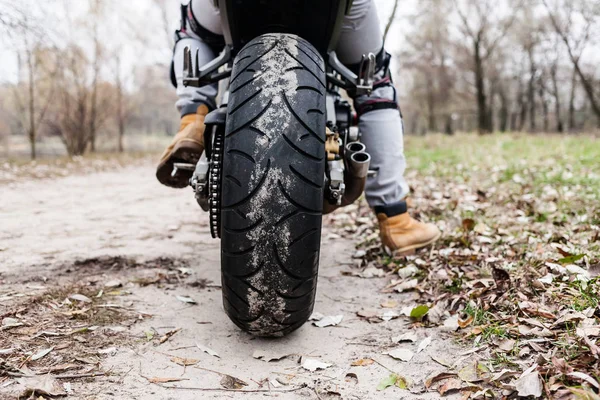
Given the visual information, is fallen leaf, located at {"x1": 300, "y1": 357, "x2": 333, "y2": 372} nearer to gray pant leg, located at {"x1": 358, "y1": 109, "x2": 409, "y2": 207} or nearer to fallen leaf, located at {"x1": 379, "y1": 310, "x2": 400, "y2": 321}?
fallen leaf, located at {"x1": 379, "y1": 310, "x2": 400, "y2": 321}

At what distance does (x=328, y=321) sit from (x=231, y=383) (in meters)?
0.50

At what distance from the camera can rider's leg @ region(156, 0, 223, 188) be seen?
6.17 ft

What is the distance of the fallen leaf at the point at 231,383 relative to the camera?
3.89ft

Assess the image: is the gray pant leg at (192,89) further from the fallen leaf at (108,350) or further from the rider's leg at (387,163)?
the fallen leaf at (108,350)

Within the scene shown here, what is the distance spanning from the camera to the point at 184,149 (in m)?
1.87

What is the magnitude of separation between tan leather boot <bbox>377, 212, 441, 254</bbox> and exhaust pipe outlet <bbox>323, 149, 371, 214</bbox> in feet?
2.16

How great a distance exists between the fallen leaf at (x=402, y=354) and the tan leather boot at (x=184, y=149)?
1021 mm

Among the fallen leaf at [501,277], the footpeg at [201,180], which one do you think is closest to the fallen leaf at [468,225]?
the fallen leaf at [501,277]

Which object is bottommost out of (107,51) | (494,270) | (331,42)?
(494,270)

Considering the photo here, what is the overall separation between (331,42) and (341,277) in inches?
40.0

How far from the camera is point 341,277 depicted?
218 cm

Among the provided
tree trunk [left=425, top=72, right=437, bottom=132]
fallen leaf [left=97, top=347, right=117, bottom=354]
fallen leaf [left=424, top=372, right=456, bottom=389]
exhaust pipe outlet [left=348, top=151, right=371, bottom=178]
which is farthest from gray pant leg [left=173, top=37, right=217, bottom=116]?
tree trunk [left=425, top=72, right=437, bottom=132]

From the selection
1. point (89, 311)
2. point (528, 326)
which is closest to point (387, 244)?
point (528, 326)

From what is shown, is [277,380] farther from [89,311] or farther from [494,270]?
[494,270]
